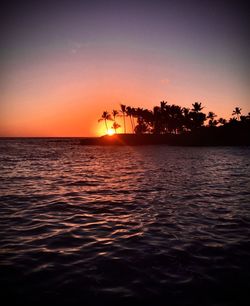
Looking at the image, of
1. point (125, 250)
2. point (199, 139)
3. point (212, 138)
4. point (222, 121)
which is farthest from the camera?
point (222, 121)

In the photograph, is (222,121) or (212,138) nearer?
(212,138)

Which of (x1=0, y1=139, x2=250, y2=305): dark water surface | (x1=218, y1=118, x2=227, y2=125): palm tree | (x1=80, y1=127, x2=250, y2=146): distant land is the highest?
(x1=218, y1=118, x2=227, y2=125): palm tree

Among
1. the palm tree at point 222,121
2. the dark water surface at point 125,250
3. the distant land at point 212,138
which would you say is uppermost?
the palm tree at point 222,121

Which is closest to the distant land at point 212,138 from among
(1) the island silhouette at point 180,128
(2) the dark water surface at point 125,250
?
(1) the island silhouette at point 180,128

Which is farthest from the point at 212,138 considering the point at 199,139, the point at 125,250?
the point at 125,250

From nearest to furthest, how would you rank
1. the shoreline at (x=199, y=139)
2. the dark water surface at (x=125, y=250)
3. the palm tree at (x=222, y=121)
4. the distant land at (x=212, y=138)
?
1. the dark water surface at (x=125, y=250)
2. the distant land at (x=212, y=138)
3. the shoreline at (x=199, y=139)
4. the palm tree at (x=222, y=121)

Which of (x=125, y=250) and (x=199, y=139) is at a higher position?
(x=199, y=139)

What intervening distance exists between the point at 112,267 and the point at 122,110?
117m

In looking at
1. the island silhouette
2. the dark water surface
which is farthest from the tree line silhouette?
the dark water surface

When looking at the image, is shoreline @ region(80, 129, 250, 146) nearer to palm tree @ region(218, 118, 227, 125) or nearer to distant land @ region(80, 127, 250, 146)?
distant land @ region(80, 127, 250, 146)

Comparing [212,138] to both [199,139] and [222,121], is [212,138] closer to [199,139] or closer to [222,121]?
[199,139]

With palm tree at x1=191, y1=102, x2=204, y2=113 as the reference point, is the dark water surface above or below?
below

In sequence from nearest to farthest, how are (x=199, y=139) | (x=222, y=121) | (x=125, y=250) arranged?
(x=125, y=250) < (x=199, y=139) < (x=222, y=121)

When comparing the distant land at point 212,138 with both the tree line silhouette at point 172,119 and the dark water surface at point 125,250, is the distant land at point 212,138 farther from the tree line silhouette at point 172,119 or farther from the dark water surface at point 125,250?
the dark water surface at point 125,250
